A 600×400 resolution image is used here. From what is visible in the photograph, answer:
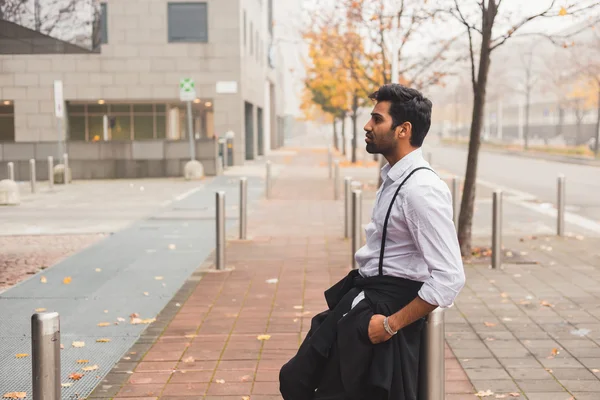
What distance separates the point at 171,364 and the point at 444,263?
339cm

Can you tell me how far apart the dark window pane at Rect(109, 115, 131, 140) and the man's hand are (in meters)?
34.2

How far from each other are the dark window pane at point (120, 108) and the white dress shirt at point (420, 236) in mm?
34077

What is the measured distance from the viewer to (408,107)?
3.06 metres

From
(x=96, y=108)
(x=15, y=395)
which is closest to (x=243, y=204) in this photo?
(x=15, y=395)

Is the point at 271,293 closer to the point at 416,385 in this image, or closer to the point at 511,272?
the point at 511,272

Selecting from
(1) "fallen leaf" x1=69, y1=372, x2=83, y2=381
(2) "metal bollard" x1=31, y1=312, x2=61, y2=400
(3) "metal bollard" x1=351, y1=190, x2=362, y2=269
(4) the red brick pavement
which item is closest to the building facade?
(4) the red brick pavement

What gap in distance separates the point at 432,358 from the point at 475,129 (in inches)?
325

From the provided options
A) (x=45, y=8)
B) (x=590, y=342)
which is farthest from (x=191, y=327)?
(x=45, y=8)

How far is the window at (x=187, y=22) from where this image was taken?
111 ft

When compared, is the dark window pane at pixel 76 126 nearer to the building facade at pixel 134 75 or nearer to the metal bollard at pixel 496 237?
the building facade at pixel 134 75

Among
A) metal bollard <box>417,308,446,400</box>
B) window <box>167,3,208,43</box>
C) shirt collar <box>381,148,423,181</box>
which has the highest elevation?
window <box>167,3,208,43</box>

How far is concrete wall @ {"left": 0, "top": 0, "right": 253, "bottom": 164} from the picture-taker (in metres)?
32.8

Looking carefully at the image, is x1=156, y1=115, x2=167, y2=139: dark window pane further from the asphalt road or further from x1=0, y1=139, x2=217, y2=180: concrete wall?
the asphalt road

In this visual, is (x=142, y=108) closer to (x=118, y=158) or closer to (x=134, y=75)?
(x=134, y=75)
